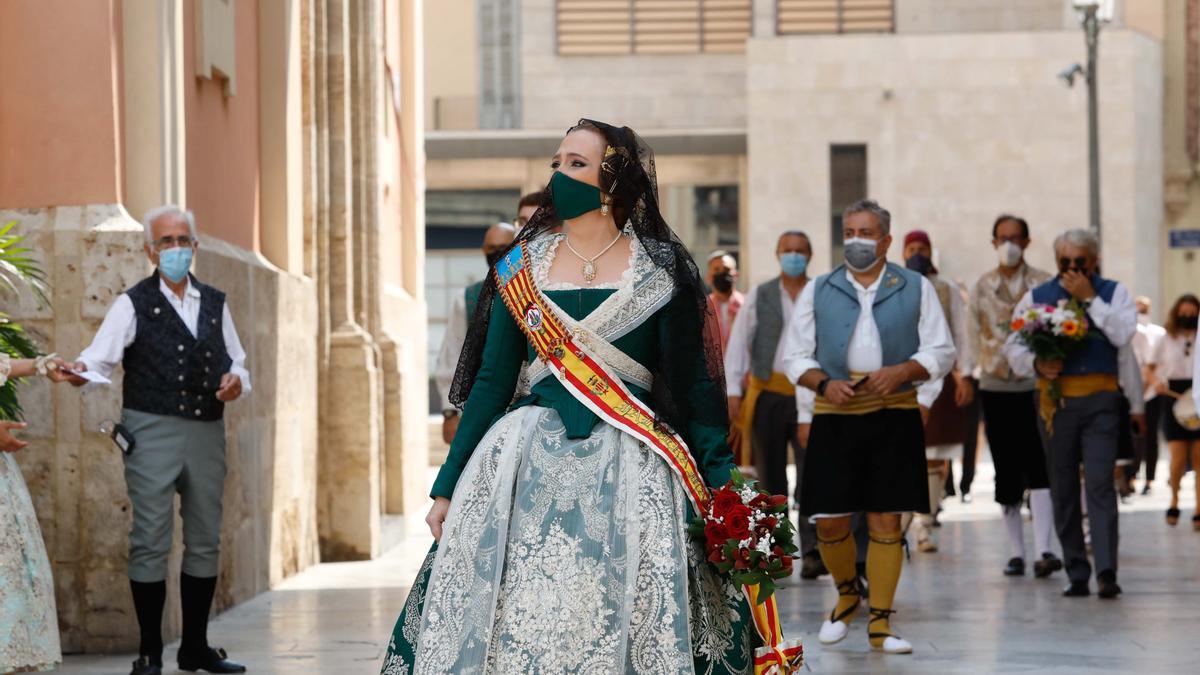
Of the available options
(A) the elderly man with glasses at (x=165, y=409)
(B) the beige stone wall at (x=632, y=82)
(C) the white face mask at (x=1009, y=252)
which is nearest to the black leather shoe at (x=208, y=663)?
(A) the elderly man with glasses at (x=165, y=409)

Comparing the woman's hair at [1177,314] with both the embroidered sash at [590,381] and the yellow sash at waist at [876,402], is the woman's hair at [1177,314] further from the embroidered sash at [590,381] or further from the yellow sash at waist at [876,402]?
the embroidered sash at [590,381]

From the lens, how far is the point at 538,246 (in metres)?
5.89

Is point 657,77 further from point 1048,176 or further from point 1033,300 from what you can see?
point 1033,300

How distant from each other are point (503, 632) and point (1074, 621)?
203 inches

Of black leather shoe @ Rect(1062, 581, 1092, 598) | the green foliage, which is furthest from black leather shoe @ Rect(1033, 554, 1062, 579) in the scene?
the green foliage

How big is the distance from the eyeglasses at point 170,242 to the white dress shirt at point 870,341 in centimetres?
276

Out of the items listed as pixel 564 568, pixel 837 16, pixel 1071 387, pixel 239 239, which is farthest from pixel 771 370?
pixel 837 16

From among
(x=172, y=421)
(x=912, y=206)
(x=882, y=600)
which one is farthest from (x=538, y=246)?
(x=912, y=206)

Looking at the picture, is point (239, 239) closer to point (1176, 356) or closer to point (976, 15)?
point (1176, 356)

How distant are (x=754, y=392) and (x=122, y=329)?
4937 millimetres

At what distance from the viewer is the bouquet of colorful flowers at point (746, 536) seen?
17.7 ft

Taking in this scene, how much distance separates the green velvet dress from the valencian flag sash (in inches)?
1.3

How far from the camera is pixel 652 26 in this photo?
42625 millimetres

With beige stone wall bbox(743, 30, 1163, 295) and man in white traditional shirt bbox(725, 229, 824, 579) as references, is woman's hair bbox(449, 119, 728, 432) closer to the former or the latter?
man in white traditional shirt bbox(725, 229, 824, 579)
